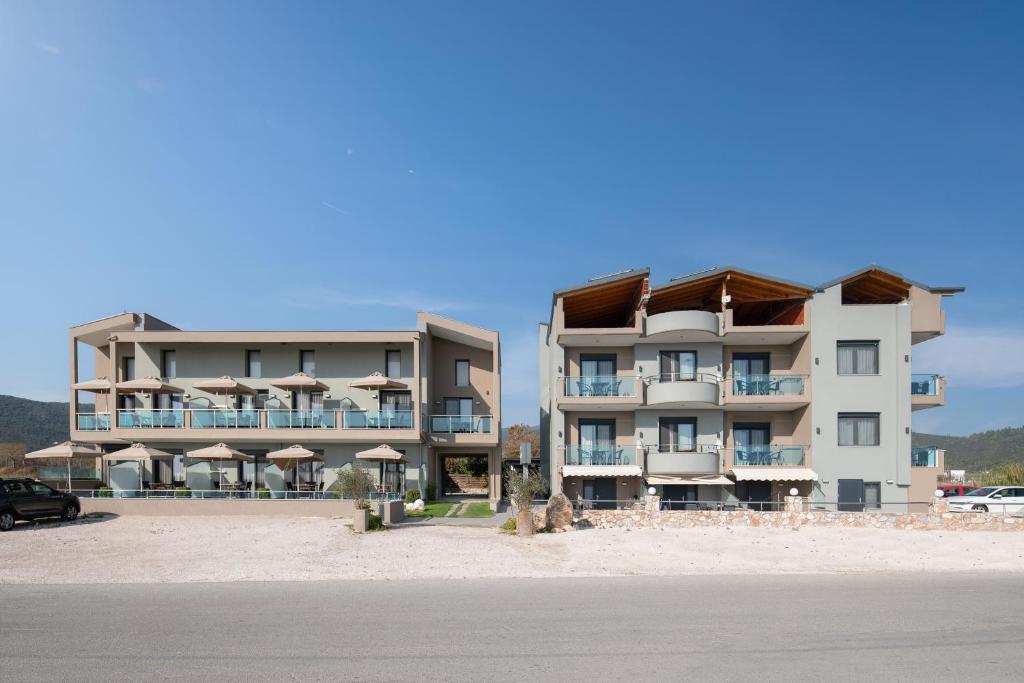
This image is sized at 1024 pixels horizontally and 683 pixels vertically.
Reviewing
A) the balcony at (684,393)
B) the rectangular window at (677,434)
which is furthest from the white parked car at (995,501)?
the balcony at (684,393)

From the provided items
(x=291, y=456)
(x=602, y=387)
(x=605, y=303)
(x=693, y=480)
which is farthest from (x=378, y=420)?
(x=693, y=480)

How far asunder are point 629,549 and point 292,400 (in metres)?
19.5

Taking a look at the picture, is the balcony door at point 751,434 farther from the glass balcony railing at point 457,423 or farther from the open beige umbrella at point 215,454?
the open beige umbrella at point 215,454

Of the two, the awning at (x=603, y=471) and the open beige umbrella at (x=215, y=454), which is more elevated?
the open beige umbrella at (x=215, y=454)

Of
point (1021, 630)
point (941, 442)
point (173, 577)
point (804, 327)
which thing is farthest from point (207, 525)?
point (941, 442)

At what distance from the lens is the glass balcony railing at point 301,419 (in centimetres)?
2984

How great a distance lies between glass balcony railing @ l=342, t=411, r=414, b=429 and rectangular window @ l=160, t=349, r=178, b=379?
9.67 meters

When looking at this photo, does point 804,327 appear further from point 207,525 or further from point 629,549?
point 207,525

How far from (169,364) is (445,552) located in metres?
21.6

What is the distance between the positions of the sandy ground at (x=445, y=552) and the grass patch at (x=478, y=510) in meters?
3.62

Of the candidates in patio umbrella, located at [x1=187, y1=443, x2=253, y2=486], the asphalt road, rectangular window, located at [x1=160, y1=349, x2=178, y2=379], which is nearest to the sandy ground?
the asphalt road

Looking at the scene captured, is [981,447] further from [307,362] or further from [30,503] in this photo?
[30,503]

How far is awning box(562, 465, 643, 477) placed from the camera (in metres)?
27.7

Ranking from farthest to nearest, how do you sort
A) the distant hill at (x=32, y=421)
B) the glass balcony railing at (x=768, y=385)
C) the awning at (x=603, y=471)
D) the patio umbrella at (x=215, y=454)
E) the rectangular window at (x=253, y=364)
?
the distant hill at (x=32, y=421) → the rectangular window at (x=253, y=364) → the glass balcony railing at (x=768, y=385) → the awning at (x=603, y=471) → the patio umbrella at (x=215, y=454)
